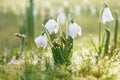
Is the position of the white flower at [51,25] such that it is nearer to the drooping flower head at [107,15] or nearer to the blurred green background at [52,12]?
the drooping flower head at [107,15]

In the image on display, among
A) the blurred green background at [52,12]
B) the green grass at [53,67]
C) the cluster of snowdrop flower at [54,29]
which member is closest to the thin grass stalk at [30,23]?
the green grass at [53,67]

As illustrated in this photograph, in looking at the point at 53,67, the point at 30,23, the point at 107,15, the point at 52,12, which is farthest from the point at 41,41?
the point at 52,12

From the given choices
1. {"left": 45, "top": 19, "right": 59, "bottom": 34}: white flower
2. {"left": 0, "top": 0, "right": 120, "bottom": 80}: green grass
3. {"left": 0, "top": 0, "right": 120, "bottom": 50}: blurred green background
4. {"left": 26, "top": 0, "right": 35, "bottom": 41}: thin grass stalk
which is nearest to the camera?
{"left": 0, "top": 0, "right": 120, "bottom": 80}: green grass

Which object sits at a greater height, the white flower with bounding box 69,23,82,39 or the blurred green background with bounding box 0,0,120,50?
the blurred green background with bounding box 0,0,120,50

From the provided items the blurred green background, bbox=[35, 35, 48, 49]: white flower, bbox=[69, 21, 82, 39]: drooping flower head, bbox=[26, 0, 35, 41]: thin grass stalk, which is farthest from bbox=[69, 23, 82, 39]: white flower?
the blurred green background

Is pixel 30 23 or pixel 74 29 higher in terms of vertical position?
pixel 30 23

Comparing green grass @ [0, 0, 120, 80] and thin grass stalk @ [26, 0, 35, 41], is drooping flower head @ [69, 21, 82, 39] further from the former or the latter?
thin grass stalk @ [26, 0, 35, 41]

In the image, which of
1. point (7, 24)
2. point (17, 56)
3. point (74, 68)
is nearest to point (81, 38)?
point (7, 24)

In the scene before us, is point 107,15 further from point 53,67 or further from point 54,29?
point 53,67

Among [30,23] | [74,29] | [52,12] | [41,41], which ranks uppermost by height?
[52,12]

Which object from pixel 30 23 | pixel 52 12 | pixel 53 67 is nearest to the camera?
pixel 53 67
